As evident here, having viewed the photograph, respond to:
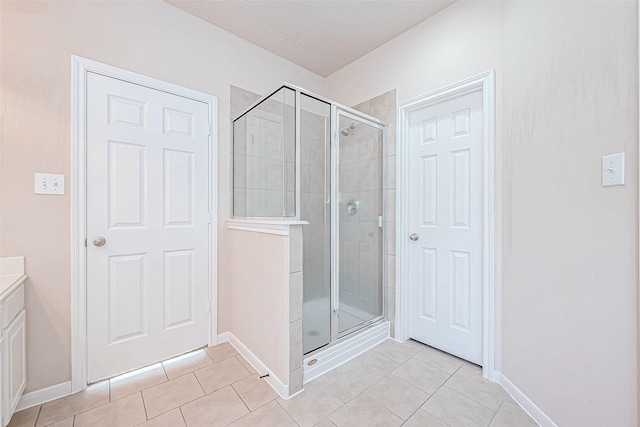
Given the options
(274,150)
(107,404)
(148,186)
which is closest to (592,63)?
(274,150)

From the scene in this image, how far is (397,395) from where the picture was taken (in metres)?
1.55

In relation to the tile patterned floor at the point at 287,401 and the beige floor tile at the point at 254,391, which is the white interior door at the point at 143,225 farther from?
the beige floor tile at the point at 254,391

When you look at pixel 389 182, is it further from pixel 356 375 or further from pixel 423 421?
pixel 423 421

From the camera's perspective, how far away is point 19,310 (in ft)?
4.49

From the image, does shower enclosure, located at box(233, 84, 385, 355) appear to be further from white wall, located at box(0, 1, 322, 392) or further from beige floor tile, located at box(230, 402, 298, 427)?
white wall, located at box(0, 1, 322, 392)

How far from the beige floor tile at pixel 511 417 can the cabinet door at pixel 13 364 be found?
2323 millimetres

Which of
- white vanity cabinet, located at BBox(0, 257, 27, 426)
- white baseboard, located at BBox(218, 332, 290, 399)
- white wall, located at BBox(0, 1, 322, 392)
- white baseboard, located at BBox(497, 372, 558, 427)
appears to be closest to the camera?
white vanity cabinet, located at BBox(0, 257, 27, 426)

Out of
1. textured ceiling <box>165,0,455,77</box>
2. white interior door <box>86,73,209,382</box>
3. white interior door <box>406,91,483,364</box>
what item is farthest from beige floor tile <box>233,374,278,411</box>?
textured ceiling <box>165,0,455,77</box>

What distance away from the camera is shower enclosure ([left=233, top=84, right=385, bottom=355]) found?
1.85m

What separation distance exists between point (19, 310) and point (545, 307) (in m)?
2.77

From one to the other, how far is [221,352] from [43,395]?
0.98m

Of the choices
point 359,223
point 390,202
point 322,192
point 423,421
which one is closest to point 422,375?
point 423,421

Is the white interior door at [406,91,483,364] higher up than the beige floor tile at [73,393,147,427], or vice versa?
the white interior door at [406,91,483,364]

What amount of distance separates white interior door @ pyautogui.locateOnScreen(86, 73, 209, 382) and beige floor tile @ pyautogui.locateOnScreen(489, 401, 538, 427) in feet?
6.61
